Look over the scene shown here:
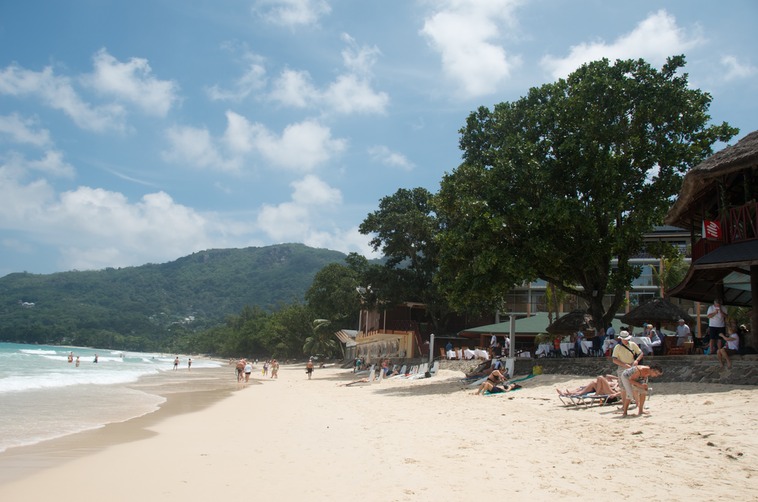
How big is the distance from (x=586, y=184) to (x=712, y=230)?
5.59m

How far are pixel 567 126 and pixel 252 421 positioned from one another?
13461 mm

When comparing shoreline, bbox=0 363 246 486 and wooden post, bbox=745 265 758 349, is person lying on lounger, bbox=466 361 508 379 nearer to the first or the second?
wooden post, bbox=745 265 758 349

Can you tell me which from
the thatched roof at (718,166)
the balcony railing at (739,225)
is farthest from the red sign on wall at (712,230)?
the thatched roof at (718,166)

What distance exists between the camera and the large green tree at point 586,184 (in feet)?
56.0

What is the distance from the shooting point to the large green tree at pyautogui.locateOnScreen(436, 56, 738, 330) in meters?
17.1

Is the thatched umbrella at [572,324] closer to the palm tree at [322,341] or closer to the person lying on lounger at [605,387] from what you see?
the person lying on lounger at [605,387]

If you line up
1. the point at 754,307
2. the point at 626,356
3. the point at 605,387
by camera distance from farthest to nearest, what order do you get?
the point at 754,307, the point at 605,387, the point at 626,356

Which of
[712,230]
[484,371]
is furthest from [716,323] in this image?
[484,371]

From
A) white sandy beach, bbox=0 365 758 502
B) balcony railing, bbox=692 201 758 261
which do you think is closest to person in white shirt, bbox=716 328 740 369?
white sandy beach, bbox=0 365 758 502

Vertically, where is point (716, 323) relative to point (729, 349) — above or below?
above

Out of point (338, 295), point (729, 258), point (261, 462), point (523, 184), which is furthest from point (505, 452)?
point (338, 295)

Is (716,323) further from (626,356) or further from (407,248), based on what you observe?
Result: (407,248)

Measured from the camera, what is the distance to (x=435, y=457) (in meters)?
7.08

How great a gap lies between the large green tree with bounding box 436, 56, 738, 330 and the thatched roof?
133 inches
